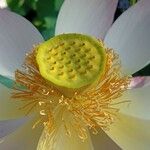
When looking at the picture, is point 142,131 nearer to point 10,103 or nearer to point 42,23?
point 10,103

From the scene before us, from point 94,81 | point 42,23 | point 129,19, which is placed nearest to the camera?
point 94,81

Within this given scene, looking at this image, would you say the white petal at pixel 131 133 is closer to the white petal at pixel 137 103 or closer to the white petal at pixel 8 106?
the white petal at pixel 137 103

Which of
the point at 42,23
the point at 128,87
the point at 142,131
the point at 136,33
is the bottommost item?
the point at 142,131

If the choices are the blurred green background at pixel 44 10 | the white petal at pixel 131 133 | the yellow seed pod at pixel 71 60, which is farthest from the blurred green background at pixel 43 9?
the white petal at pixel 131 133

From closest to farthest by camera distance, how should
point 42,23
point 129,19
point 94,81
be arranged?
point 94,81, point 129,19, point 42,23

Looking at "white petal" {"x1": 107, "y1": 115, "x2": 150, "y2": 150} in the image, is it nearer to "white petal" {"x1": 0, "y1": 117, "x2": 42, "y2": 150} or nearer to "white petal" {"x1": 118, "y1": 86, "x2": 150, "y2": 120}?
"white petal" {"x1": 118, "y1": 86, "x2": 150, "y2": 120}

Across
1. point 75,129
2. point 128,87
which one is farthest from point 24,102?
point 128,87
